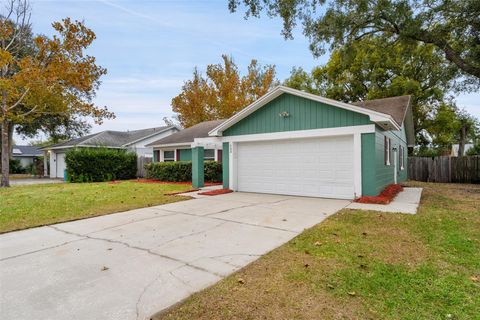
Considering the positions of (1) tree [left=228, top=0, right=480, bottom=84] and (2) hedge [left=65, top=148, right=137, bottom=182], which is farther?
(2) hedge [left=65, top=148, right=137, bottom=182]

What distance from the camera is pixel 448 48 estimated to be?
1110 cm

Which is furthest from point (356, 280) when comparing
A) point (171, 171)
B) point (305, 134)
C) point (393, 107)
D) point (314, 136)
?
point (171, 171)

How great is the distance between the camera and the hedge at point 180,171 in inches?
596

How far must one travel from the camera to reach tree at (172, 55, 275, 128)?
27.9m

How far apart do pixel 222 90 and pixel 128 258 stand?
26.1 meters

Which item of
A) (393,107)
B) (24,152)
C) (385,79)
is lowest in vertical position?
(24,152)

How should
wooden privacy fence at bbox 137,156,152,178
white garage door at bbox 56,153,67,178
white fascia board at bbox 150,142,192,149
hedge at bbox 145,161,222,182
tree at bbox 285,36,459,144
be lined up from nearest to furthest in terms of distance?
hedge at bbox 145,161,222,182
white fascia board at bbox 150,142,192,149
tree at bbox 285,36,459,144
wooden privacy fence at bbox 137,156,152,178
white garage door at bbox 56,153,67,178

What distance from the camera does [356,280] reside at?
3012 mm

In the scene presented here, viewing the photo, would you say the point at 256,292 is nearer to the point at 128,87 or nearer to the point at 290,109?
the point at 290,109

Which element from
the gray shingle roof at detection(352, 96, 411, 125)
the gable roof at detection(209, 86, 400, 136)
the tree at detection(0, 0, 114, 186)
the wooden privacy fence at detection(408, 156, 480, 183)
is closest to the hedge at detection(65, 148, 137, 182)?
the tree at detection(0, 0, 114, 186)

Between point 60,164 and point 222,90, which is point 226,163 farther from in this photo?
point 222,90

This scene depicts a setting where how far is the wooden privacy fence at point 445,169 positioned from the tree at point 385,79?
4.95 meters

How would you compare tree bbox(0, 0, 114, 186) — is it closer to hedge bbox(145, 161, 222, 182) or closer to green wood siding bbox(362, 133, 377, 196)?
hedge bbox(145, 161, 222, 182)

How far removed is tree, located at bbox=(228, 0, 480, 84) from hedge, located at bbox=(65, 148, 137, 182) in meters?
12.3
